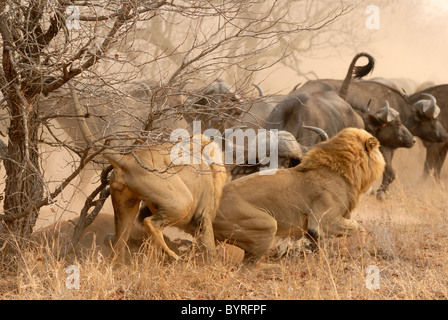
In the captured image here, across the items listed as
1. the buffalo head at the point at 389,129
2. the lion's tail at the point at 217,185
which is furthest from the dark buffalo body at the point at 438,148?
the lion's tail at the point at 217,185

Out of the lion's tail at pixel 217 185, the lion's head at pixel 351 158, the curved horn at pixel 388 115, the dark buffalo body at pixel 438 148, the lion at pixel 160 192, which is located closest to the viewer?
the lion at pixel 160 192

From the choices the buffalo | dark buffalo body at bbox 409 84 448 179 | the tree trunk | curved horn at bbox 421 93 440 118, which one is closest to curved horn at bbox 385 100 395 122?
the buffalo

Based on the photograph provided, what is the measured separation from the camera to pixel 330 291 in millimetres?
4602

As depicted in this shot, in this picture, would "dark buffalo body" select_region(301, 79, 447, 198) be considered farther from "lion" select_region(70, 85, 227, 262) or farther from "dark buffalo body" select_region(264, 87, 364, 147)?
"lion" select_region(70, 85, 227, 262)

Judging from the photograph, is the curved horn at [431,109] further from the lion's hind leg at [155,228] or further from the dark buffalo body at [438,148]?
the lion's hind leg at [155,228]

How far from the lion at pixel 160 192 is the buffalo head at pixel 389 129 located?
16.8 feet

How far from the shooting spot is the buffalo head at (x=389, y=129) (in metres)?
10.2

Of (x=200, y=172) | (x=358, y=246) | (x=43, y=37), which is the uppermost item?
(x=43, y=37)

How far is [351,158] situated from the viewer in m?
5.99

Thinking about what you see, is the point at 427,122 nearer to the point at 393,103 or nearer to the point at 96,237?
the point at 393,103

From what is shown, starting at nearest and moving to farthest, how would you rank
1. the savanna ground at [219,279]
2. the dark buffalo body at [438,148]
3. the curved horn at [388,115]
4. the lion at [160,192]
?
1. the savanna ground at [219,279]
2. the lion at [160,192]
3. the curved horn at [388,115]
4. the dark buffalo body at [438,148]
